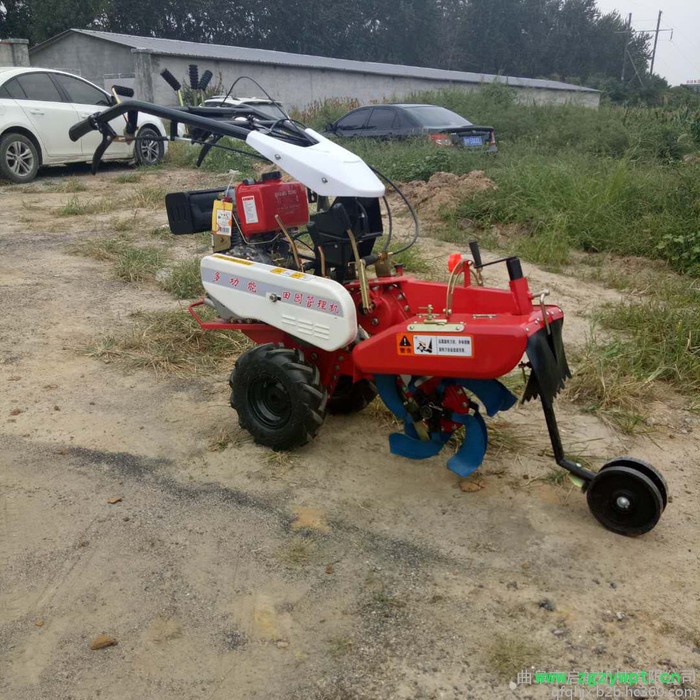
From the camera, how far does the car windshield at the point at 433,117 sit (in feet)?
39.1

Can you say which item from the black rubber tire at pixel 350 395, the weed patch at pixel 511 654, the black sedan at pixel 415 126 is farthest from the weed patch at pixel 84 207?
the weed patch at pixel 511 654

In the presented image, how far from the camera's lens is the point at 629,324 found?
534cm

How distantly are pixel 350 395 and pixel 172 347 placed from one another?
1573 millimetres

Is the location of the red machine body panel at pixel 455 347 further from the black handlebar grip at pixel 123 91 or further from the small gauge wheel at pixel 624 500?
the black handlebar grip at pixel 123 91

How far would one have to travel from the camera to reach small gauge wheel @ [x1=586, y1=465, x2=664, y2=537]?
291 centimetres

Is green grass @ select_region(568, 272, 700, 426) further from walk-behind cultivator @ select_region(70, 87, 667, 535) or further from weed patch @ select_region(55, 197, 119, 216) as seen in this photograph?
weed patch @ select_region(55, 197, 119, 216)

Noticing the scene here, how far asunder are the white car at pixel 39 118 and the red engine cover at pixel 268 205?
275 inches

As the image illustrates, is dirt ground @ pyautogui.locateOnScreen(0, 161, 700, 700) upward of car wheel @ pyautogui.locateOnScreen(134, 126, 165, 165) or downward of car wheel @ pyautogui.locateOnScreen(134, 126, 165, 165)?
downward

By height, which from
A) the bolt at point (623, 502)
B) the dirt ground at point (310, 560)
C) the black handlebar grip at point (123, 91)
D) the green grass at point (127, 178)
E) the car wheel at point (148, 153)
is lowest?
the dirt ground at point (310, 560)

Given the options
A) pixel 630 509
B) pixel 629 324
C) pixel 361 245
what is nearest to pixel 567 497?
pixel 630 509

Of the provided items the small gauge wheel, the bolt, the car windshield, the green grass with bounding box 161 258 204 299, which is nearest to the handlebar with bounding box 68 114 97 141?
the green grass with bounding box 161 258 204 299

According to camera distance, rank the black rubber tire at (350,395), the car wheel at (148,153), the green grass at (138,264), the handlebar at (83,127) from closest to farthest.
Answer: the handlebar at (83,127) → the black rubber tire at (350,395) → the green grass at (138,264) → the car wheel at (148,153)

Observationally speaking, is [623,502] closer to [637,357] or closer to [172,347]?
[637,357]
